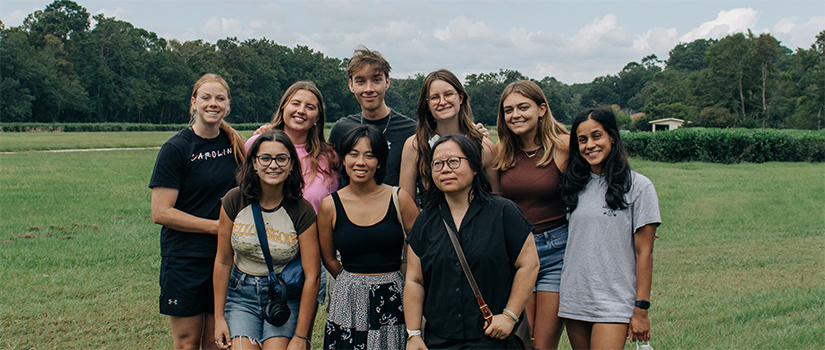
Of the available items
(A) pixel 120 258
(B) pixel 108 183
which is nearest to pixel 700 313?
(A) pixel 120 258

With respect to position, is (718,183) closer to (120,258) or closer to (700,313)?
(700,313)

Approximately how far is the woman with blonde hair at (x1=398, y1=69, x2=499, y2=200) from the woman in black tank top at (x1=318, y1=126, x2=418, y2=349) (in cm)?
49

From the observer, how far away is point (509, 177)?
373 cm

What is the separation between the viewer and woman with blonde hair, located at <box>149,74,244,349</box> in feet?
12.2

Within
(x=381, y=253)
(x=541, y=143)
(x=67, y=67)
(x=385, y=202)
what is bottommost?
(x=381, y=253)

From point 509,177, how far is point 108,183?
56.2 ft

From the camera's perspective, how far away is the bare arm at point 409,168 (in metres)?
4.00

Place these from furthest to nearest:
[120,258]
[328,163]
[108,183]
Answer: [108,183], [120,258], [328,163]

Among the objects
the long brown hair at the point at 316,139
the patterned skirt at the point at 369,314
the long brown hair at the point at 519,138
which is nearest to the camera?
the patterned skirt at the point at 369,314

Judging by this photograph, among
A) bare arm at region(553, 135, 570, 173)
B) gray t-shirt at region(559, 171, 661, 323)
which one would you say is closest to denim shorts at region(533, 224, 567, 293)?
gray t-shirt at region(559, 171, 661, 323)

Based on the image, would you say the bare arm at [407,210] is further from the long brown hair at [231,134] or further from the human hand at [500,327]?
the long brown hair at [231,134]

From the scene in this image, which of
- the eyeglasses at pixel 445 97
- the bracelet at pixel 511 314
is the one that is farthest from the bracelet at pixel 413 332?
the eyeglasses at pixel 445 97

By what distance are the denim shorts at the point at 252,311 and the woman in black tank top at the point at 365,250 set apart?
251mm

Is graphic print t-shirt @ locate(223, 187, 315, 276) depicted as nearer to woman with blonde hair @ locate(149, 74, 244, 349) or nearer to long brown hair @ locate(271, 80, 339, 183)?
woman with blonde hair @ locate(149, 74, 244, 349)
